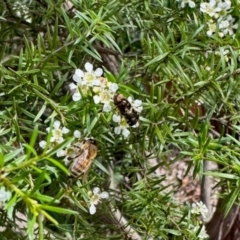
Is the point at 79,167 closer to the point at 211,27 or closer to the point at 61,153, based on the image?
the point at 61,153

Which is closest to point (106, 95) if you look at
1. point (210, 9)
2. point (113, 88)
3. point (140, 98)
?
point (113, 88)

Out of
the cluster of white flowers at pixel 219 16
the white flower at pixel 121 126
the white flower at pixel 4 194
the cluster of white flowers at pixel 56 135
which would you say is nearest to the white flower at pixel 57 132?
the cluster of white flowers at pixel 56 135

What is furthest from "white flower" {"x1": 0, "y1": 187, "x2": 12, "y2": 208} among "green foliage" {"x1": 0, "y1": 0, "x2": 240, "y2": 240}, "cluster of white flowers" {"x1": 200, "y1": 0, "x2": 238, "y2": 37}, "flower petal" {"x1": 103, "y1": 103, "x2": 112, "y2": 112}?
"cluster of white flowers" {"x1": 200, "y1": 0, "x2": 238, "y2": 37}

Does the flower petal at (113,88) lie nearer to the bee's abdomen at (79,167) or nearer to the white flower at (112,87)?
the white flower at (112,87)

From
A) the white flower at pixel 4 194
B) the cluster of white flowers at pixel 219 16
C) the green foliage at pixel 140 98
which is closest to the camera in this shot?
the white flower at pixel 4 194

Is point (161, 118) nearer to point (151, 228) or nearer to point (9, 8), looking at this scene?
point (151, 228)

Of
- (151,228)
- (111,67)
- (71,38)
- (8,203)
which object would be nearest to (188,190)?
(111,67)
